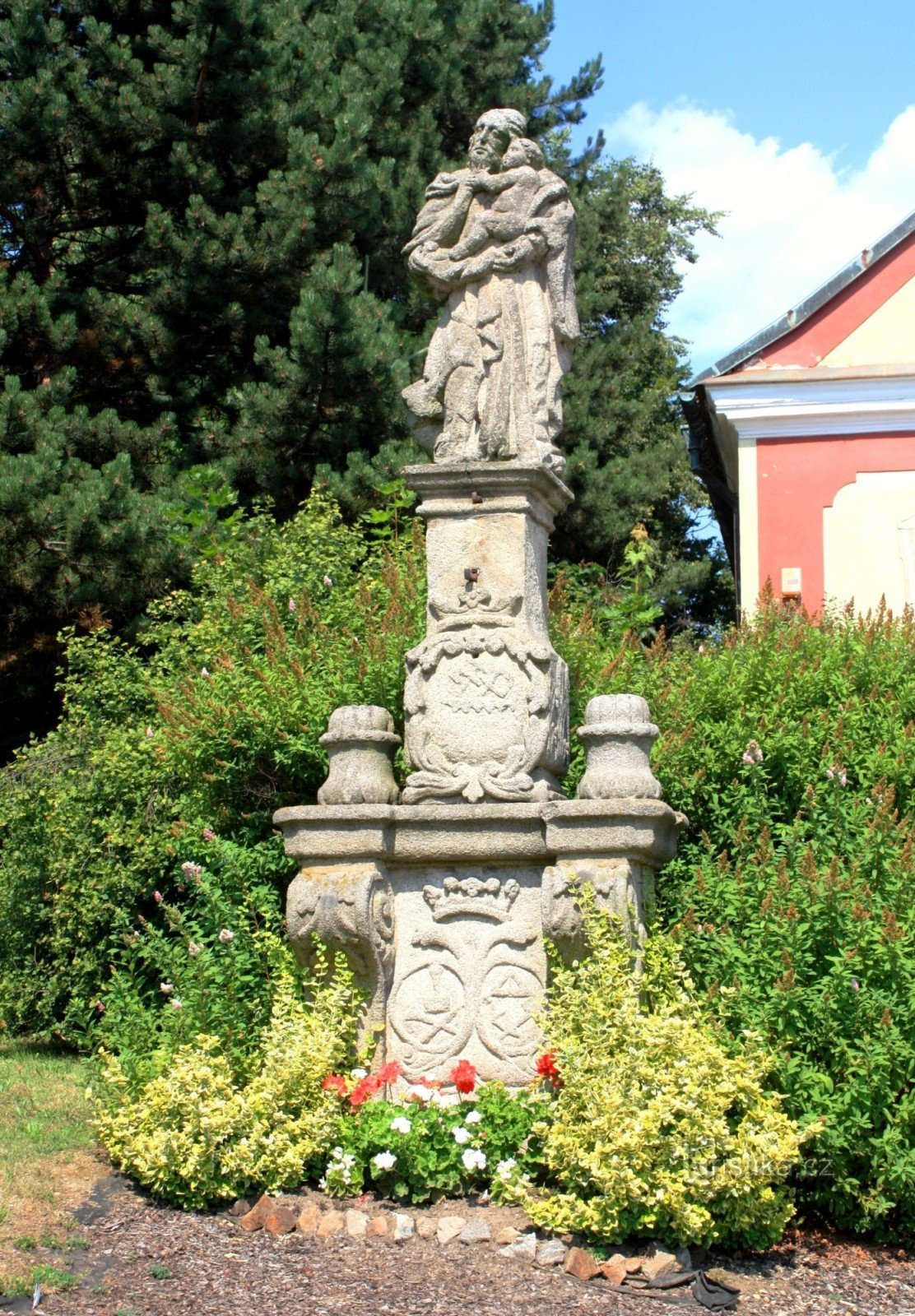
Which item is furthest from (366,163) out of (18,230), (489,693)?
(489,693)

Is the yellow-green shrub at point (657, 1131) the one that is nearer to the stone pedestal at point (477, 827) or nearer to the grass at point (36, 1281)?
the stone pedestal at point (477, 827)

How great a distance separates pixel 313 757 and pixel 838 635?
2.82 m

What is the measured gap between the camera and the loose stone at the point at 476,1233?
5543 millimetres

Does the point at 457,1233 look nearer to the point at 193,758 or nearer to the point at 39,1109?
the point at 39,1109

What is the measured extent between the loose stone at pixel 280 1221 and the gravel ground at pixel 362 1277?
0.03 m

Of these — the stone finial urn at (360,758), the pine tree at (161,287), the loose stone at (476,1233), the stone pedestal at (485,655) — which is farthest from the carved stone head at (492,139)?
the loose stone at (476,1233)

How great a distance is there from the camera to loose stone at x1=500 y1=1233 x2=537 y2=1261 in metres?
5.42

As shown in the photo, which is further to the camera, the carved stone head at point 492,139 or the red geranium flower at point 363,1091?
the carved stone head at point 492,139

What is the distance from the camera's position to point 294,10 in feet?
44.7

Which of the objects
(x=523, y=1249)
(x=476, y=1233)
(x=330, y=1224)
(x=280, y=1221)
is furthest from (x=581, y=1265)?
(x=280, y=1221)

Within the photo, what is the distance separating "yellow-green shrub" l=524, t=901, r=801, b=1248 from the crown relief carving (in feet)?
2.18

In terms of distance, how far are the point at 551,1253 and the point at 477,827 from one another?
1660mm

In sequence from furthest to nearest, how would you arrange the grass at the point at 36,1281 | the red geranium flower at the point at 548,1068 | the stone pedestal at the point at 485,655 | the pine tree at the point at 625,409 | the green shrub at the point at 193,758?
the pine tree at the point at 625,409 → the green shrub at the point at 193,758 → the stone pedestal at the point at 485,655 → the red geranium flower at the point at 548,1068 → the grass at the point at 36,1281

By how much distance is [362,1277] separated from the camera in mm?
5215
